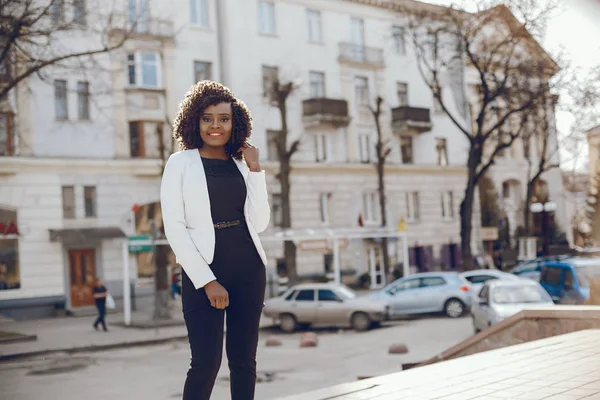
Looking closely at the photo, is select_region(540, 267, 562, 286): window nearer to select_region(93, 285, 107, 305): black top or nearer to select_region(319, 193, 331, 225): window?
select_region(93, 285, 107, 305): black top

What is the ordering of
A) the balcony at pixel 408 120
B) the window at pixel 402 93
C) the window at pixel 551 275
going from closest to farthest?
the window at pixel 551 275 → the balcony at pixel 408 120 → the window at pixel 402 93

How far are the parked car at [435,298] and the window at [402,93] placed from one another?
21.4m

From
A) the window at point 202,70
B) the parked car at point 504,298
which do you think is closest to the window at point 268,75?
the window at point 202,70

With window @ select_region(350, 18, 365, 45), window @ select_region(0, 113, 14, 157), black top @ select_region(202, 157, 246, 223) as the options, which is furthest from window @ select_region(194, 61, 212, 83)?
black top @ select_region(202, 157, 246, 223)

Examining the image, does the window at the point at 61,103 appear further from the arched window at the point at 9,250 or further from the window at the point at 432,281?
the window at the point at 432,281

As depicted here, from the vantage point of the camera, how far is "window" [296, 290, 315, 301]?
24509 mm

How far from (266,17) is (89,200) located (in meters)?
13.3

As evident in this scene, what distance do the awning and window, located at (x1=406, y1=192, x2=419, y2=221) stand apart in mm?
19082

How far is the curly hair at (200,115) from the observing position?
4289mm

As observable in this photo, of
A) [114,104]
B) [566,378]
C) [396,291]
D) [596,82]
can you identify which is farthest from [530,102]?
[566,378]

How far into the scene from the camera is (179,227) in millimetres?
4012

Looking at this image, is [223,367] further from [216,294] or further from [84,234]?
[84,234]

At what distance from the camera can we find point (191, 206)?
4008mm

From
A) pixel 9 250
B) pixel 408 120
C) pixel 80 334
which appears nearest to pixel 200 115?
pixel 80 334
